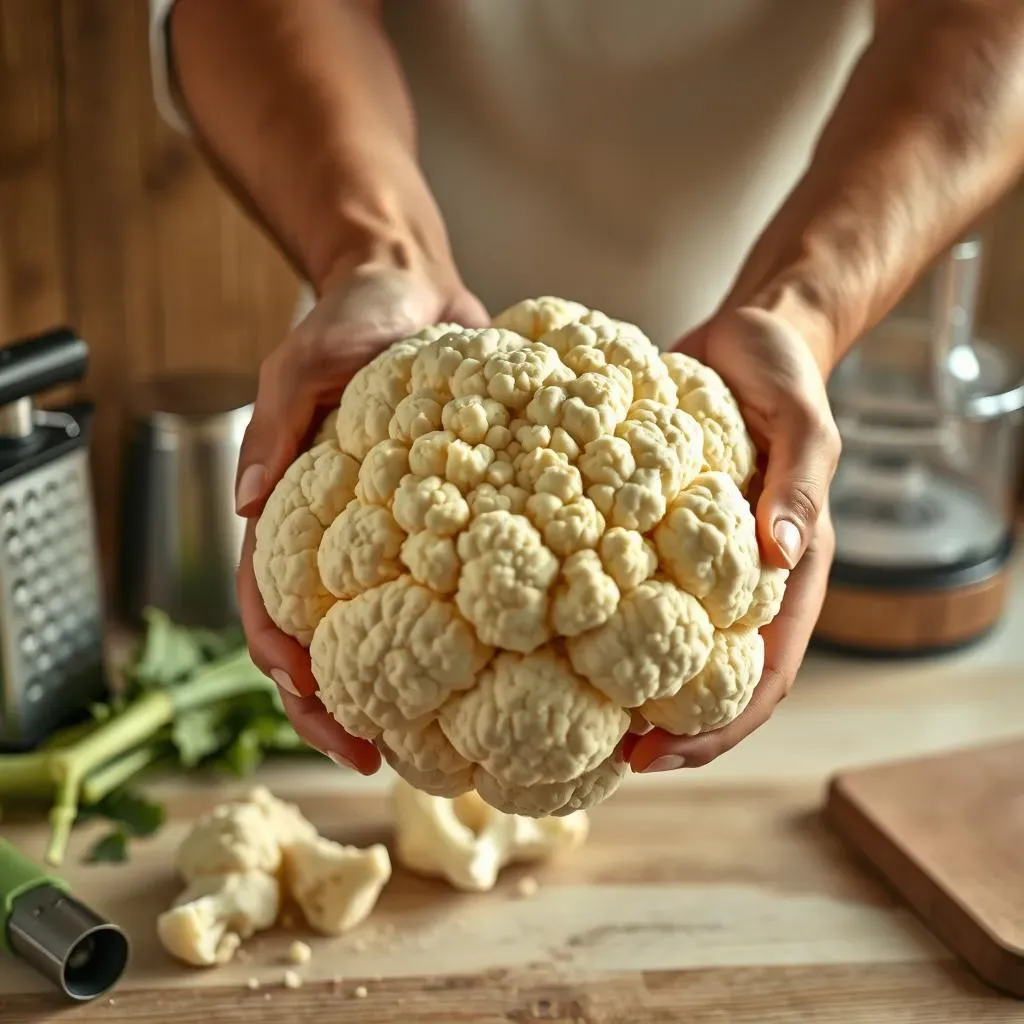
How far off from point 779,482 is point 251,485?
370mm

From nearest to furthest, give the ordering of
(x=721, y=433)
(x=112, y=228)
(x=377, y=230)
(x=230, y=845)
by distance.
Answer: (x=721, y=433), (x=377, y=230), (x=230, y=845), (x=112, y=228)

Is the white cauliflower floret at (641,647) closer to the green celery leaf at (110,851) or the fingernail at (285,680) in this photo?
the fingernail at (285,680)

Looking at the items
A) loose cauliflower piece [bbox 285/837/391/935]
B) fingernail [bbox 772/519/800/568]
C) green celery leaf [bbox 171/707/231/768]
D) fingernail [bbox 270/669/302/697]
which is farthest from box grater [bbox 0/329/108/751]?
fingernail [bbox 772/519/800/568]

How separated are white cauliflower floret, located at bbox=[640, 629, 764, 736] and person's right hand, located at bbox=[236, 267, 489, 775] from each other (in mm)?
210

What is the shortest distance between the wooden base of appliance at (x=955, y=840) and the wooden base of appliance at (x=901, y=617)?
10.3 inches

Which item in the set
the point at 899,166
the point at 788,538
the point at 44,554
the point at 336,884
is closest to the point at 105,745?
the point at 44,554

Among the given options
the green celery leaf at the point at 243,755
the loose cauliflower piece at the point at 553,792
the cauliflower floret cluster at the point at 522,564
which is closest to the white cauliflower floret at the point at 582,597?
the cauliflower floret cluster at the point at 522,564

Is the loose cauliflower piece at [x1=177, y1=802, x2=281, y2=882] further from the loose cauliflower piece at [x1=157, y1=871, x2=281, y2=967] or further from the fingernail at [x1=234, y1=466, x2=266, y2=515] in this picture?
the fingernail at [x1=234, y1=466, x2=266, y2=515]

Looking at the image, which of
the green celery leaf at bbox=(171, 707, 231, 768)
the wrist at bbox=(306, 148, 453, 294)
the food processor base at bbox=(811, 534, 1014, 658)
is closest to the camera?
the wrist at bbox=(306, 148, 453, 294)

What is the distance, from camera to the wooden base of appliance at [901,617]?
1.71 m

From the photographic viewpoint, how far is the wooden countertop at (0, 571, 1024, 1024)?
3.81ft

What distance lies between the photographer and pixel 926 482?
1.89 m

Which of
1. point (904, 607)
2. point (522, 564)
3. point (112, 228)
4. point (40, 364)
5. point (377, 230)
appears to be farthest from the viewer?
point (112, 228)

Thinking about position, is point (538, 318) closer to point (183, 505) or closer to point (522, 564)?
point (522, 564)
